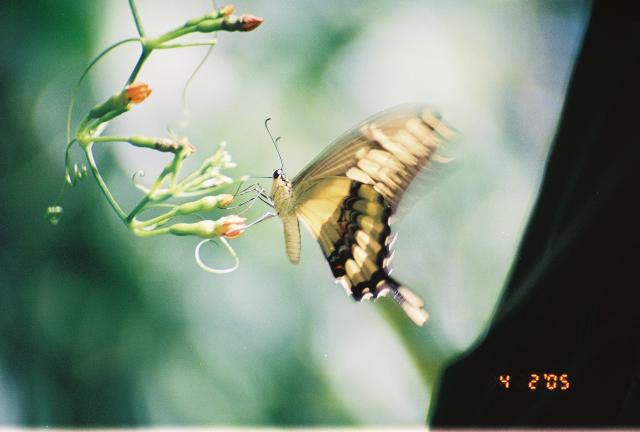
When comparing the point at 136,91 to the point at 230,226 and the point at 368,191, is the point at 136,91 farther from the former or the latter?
the point at 368,191

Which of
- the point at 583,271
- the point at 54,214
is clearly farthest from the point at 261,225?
the point at 583,271

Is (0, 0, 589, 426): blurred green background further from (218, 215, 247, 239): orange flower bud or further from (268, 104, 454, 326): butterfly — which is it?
(218, 215, 247, 239): orange flower bud

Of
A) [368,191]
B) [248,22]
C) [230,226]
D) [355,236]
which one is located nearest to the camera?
[248,22]

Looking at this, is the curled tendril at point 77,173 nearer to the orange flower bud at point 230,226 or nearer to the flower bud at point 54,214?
the flower bud at point 54,214

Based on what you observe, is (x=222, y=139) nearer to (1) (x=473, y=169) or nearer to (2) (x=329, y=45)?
(2) (x=329, y=45)

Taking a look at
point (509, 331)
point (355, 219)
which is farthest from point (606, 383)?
point (355, 219)

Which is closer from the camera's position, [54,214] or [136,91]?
[136,91]

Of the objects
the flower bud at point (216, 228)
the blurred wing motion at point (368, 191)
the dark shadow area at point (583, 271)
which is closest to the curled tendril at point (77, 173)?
the flower bud at point (216, 228)
